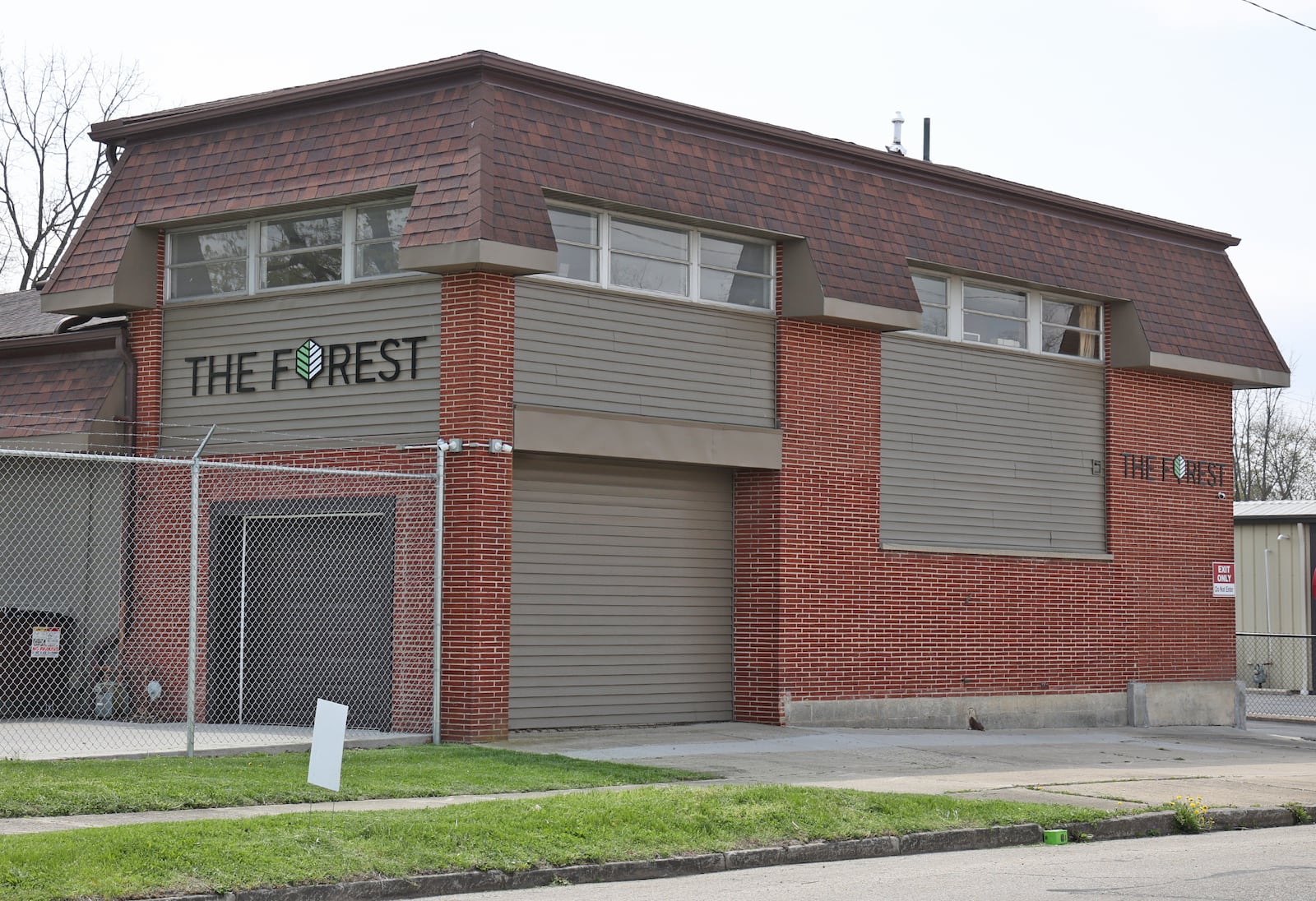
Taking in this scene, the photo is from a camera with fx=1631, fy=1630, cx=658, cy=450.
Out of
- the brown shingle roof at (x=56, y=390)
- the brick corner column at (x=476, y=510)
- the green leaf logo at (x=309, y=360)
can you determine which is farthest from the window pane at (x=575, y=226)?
the brown shingle roof at (x=56, y=390)

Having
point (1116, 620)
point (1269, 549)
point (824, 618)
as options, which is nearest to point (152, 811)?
point (824, 618)

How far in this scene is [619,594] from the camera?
59.4 ft

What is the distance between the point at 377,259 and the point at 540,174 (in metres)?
2.07

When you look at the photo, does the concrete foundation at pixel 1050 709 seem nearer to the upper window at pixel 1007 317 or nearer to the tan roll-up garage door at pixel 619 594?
the tan roll-up garage door at pixel 619 594

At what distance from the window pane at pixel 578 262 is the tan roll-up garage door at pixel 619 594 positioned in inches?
78.6

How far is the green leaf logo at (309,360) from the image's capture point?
17656 mm

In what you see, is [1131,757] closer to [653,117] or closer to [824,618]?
[824,618]

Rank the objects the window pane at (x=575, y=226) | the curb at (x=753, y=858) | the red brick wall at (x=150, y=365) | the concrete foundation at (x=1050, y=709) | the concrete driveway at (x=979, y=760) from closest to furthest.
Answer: the curb at (x=753, y=858), the concrete driveway at (x=979, y=760), the window pane at (x=575, y=226), the red brick wall at (x=150, y=365), the concrete foundation at (x=1050, y=709)

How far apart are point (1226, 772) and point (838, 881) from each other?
771cm

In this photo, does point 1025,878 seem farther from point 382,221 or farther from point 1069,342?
point 1069,342

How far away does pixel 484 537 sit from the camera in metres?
16.4

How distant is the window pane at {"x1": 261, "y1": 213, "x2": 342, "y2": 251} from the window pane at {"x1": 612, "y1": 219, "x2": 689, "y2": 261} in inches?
120

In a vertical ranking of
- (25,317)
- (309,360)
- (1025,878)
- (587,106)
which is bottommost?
(1025,878)

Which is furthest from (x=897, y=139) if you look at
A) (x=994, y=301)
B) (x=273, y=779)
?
Answer: (x=273, y=779)
